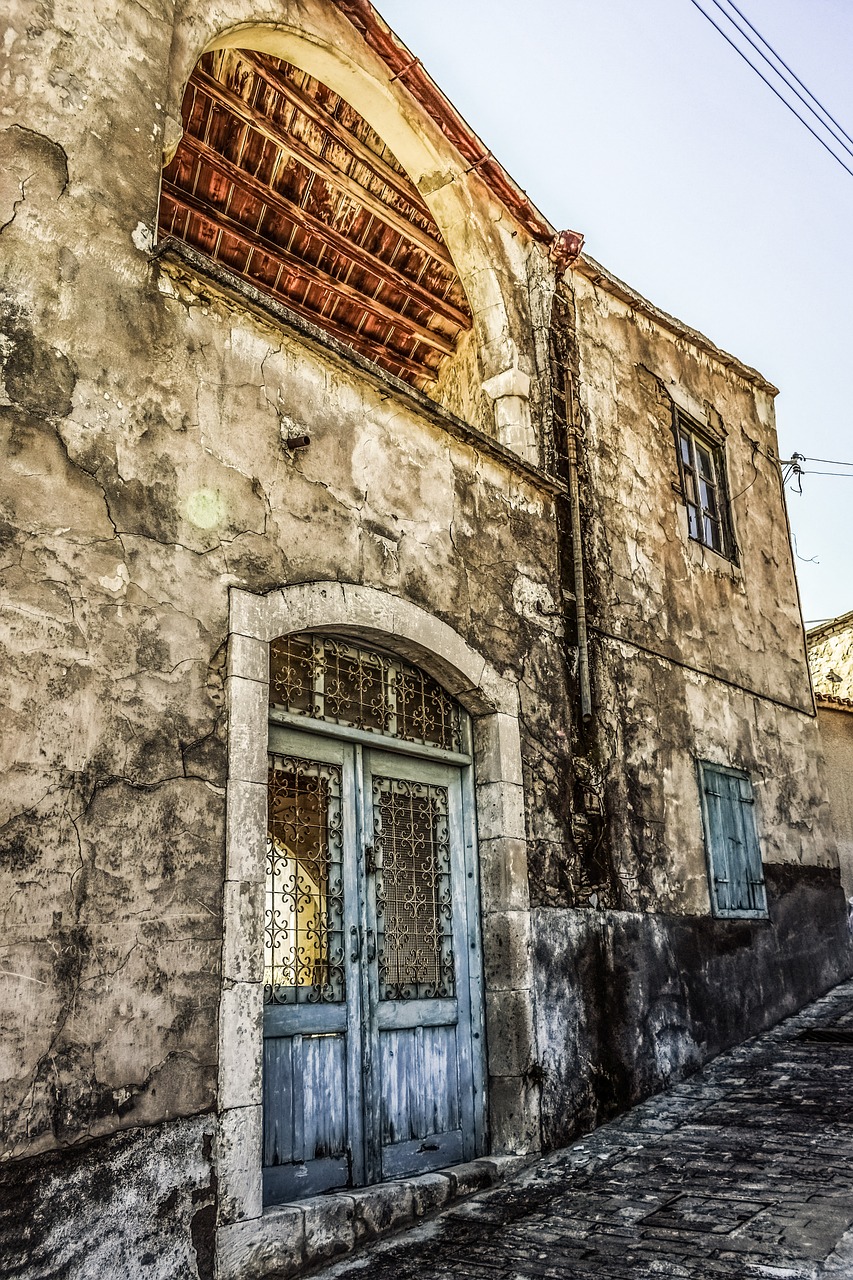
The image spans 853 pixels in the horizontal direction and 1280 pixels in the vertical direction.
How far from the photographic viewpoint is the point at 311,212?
6449 mm

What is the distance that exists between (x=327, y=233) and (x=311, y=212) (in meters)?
0.16

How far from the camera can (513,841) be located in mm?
5262

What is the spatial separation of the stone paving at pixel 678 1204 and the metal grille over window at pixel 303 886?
40.7 inches

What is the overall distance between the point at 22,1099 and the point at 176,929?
2.32 ft

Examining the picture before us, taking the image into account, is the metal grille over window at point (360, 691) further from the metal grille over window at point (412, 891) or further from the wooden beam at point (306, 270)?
the wooden beam at point (306, 270)

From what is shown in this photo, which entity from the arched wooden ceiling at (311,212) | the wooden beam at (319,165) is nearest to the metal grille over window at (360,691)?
the arched wooden ceiling at (311,212)

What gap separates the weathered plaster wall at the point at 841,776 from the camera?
10.1m

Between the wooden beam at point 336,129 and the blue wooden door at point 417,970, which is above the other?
the wooden beam at point 336,129

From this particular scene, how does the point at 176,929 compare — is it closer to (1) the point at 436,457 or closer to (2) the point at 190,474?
(2) the point at 190,474

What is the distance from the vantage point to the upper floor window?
27.2 feet

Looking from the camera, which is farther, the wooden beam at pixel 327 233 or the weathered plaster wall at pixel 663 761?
the wooden beam at pixel 327 233

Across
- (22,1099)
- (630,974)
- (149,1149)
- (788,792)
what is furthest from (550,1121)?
(788,792)

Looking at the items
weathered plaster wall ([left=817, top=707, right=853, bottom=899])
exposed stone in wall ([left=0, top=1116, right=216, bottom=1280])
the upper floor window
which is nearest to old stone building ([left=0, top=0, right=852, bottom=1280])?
exposed stone in wall ([left=0, top=1116, right=216, bottom=1280])

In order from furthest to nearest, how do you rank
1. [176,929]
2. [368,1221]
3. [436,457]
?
[436,457], [368,1221], [176,929]
